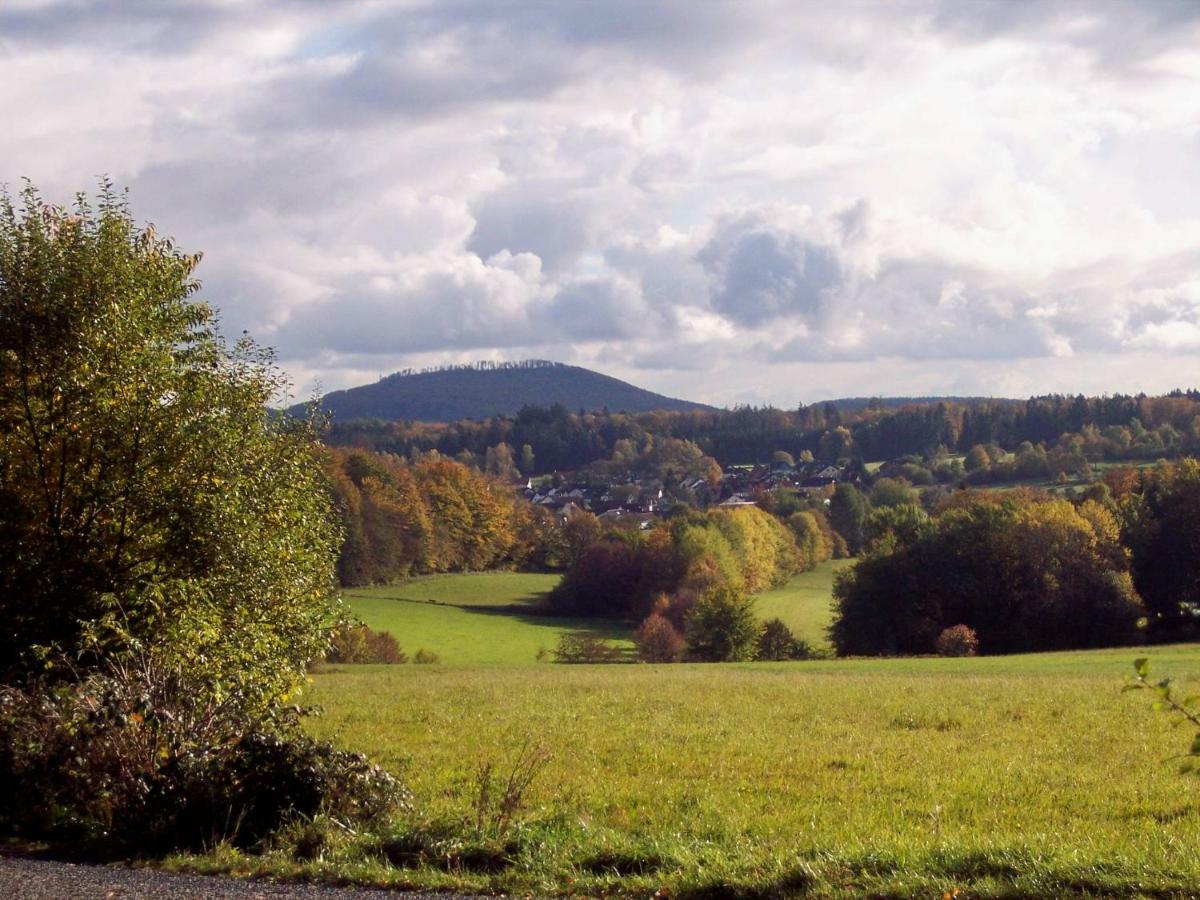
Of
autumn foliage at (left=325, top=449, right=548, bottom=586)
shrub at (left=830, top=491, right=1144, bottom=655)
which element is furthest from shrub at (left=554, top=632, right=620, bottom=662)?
autumn foliage at (left=325, top=449, right=548, bottom=586)

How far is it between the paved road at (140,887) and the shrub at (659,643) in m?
67.8

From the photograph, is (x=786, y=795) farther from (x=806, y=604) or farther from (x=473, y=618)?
(x=806, y=604)

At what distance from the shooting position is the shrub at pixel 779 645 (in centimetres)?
7362

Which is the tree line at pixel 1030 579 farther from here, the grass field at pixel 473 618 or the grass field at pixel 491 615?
the grass field at pixel 473 618

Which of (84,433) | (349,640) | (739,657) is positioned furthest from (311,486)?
(739,657)

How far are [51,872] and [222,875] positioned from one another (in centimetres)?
154

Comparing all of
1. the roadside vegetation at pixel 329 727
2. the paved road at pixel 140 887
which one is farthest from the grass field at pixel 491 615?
the paved road at pixel 140 887

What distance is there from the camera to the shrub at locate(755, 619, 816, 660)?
73625mm

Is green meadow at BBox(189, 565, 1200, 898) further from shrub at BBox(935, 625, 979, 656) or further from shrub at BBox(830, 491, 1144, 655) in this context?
shrub at BBox(830, 491, 1144, 655)

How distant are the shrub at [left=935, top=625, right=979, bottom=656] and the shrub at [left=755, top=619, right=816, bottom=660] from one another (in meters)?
9.54

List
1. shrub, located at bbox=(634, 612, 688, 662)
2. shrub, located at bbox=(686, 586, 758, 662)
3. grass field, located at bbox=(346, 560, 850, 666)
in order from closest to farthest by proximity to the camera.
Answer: shrub, located at bbox=(686, 586, 758, 662), grass field, located at bbox=(346, 560, 850, 666), shrub, located at bbox=(634, 612, 688, 662)

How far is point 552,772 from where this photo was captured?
15.6 metres

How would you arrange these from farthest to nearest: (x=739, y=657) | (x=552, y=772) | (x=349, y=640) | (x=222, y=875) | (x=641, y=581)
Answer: (x=641, y=581) < (x=739, y=657) < (x=349, y=640) < (x=552, y=772) < (x=222, y=875)

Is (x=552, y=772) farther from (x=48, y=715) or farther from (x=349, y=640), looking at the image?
(x=349, y=640)
